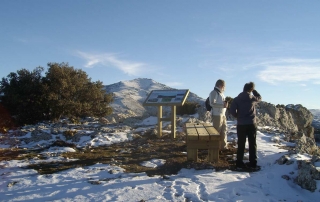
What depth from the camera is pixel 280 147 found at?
8.76 m

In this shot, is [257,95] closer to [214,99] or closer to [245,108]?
[245,108]

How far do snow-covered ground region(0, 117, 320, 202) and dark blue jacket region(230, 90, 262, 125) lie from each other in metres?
1.18

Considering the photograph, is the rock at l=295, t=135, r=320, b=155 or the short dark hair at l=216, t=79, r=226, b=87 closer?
the short dark hair at l=216, t=79, r=226, b=87

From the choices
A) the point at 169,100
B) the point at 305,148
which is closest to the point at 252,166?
the point at 305,148

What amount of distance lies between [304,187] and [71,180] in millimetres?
4430

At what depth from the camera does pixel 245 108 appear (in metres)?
6.46

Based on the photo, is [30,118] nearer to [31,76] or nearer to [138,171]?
[31,76]

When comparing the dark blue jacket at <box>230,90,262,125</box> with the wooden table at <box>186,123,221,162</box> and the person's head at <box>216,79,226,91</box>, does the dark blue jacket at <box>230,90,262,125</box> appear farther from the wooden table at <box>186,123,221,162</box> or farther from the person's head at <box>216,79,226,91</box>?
the person's head at <box>216,79,226,91</box>

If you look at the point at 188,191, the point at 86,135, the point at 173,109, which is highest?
the point at 173,109

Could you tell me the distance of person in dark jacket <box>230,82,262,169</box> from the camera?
6.44 metres

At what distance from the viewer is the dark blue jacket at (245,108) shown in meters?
6.44

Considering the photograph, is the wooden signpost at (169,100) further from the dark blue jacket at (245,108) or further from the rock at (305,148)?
the rock at (305,148)

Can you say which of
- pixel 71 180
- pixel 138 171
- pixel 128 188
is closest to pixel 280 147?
pixel 138 171

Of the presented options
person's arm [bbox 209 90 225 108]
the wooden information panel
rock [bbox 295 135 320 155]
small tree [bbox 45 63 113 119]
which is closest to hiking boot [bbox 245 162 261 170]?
rock [bbox 295 135 320 155]
